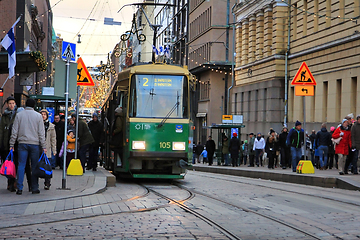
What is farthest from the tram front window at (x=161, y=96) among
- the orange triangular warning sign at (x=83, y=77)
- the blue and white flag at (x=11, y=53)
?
the blue and white flag at (x=11, y=53)

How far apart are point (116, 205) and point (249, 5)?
36.2 metres

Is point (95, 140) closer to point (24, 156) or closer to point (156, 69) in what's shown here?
A: point (156, 69)

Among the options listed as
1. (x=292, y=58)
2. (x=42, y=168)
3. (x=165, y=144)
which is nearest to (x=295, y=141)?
(x=165, y=144)

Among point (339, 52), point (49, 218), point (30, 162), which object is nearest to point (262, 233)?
point (49, 218)

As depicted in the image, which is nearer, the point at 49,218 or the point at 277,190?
the point at 49,218

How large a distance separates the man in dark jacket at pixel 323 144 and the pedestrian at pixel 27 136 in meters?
14.6

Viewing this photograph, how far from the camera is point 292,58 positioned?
38.8m

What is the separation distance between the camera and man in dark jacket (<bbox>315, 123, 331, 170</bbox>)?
25.0 metres

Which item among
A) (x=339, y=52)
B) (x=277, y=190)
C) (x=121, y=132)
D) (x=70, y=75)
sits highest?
(x=339, y=52)

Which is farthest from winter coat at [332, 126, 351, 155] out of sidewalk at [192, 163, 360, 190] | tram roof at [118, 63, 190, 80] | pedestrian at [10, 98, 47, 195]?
pedestrian at [10, 98, 47, 195]

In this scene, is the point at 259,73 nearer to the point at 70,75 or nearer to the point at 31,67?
the point at 31,67

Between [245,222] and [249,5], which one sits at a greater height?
[249,5]

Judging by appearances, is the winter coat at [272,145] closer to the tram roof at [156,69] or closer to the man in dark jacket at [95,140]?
the man in dark jacket at [95,140]

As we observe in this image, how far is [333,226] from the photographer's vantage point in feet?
30.8
